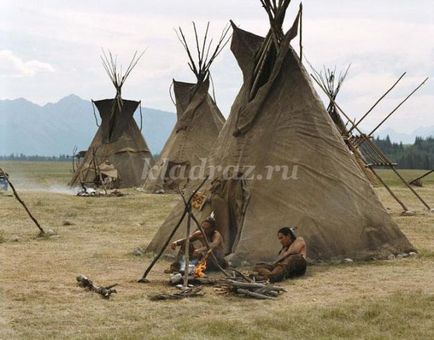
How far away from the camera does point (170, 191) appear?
2769 centimetres

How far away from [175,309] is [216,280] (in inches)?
60.3

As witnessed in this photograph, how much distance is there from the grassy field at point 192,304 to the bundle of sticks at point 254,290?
0.50 ft

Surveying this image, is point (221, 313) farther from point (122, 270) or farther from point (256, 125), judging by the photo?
point (256, 125)

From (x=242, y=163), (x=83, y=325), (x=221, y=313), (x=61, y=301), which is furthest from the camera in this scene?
(x=242, y=163)

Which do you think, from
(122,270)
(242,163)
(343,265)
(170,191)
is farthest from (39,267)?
(170,191)

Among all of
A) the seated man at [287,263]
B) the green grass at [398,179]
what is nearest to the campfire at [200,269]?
the seated man at [287,263]

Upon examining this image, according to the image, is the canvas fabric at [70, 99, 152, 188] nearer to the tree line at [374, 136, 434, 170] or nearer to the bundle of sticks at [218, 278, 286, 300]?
the bundle of sticks at [218, 278, 286, 300]

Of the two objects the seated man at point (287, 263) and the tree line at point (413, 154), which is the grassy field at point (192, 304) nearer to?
the seated man at point (287, 263)

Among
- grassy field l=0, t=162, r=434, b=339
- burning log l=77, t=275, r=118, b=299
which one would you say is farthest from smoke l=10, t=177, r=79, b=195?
burning log l=77, t=275, r=118, b=299

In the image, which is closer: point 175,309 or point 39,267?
point 175,309

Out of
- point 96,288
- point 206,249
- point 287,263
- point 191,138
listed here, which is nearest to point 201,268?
point 206,249

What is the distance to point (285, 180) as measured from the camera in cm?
1148

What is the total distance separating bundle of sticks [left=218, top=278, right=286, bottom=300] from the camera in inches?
324

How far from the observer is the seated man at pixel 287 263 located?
9312 millimetres
